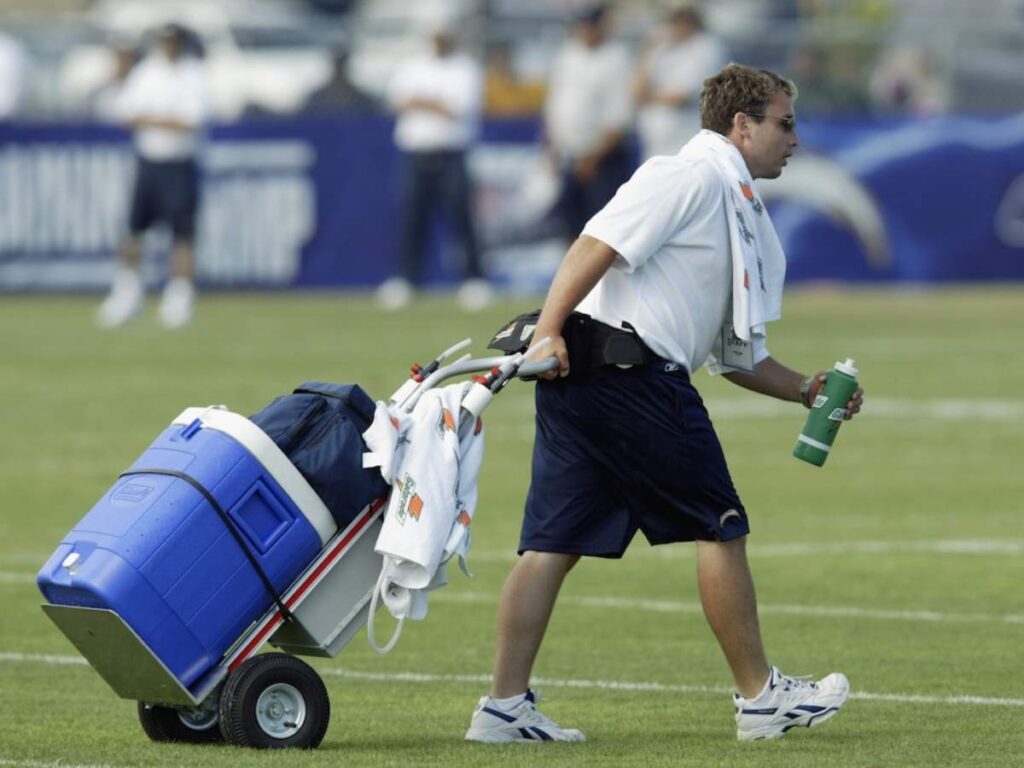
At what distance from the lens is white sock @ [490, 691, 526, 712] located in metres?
7.55

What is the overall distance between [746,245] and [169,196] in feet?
56.7

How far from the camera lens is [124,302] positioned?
24203 millimetres

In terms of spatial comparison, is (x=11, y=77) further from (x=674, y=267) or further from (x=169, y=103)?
(x=674, y=267)

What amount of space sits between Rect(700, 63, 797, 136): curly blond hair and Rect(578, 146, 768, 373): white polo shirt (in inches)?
9.4

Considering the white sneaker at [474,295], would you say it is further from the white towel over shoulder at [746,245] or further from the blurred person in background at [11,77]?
the white towel over shoulder at [746,245]

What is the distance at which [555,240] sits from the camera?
27438 mm

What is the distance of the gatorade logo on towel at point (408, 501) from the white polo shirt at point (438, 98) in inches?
761

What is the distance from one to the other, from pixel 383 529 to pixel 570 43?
61.5ft

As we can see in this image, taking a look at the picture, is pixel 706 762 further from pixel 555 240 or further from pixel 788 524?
pixel 555 240

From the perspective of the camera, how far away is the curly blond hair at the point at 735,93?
7.79 metres

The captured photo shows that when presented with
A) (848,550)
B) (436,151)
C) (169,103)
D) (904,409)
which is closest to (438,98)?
(436,151)

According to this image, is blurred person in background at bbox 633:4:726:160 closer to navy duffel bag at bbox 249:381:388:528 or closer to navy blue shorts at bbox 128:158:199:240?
navy blue shorts at bbox 128:158:199:240

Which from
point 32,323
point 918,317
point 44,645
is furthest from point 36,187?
point 44,645

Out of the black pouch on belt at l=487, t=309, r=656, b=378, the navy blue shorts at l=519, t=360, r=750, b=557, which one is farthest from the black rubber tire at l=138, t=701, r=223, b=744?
the black pouch on belt at l=487, t=309, r=656, b=378
